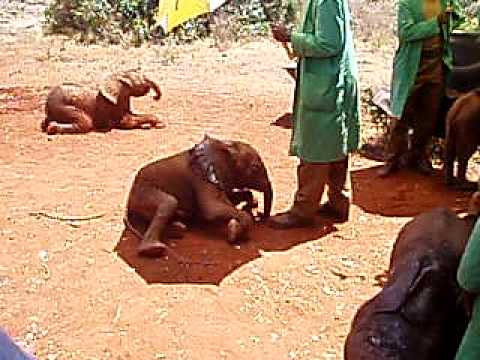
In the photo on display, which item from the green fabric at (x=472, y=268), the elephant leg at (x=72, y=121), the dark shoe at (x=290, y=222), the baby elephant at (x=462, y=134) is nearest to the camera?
the green fabric at (x=472, y=268)

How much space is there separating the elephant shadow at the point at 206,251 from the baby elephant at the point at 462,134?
1445 millimetres

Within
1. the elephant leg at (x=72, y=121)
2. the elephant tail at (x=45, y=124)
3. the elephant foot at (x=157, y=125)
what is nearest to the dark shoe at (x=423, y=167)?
the elephant foot at (x=157, y=125)

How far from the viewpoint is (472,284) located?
9.71 ft

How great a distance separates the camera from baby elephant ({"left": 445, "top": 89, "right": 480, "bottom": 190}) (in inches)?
276

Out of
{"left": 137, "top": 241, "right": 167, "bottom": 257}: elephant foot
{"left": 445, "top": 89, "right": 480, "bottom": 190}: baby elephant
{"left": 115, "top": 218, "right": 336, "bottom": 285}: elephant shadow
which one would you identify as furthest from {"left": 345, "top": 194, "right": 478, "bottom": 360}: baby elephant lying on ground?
{"left": 445, "top": 89, "right": 480, "bottom": 190}: baby elephant

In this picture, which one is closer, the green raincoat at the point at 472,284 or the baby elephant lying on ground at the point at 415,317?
the green raincoat at the point at 472,284

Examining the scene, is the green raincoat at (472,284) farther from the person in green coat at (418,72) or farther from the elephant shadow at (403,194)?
the person in green coat at (418,72)

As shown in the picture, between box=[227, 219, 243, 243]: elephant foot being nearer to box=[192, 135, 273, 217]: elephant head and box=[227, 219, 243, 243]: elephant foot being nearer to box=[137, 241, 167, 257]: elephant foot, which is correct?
box=[192, 135, 273, 217]: elephant head

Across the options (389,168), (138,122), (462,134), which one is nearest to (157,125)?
(138,122)

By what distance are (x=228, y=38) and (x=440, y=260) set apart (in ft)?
35.4

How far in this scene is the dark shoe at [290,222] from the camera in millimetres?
6289

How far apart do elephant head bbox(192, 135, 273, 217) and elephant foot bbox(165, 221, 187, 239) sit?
388mm

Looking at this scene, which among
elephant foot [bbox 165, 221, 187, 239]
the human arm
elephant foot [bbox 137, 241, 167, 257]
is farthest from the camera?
elephant foot [bbox 165, 221, 187, 239]

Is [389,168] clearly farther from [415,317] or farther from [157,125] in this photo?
[415,317]
